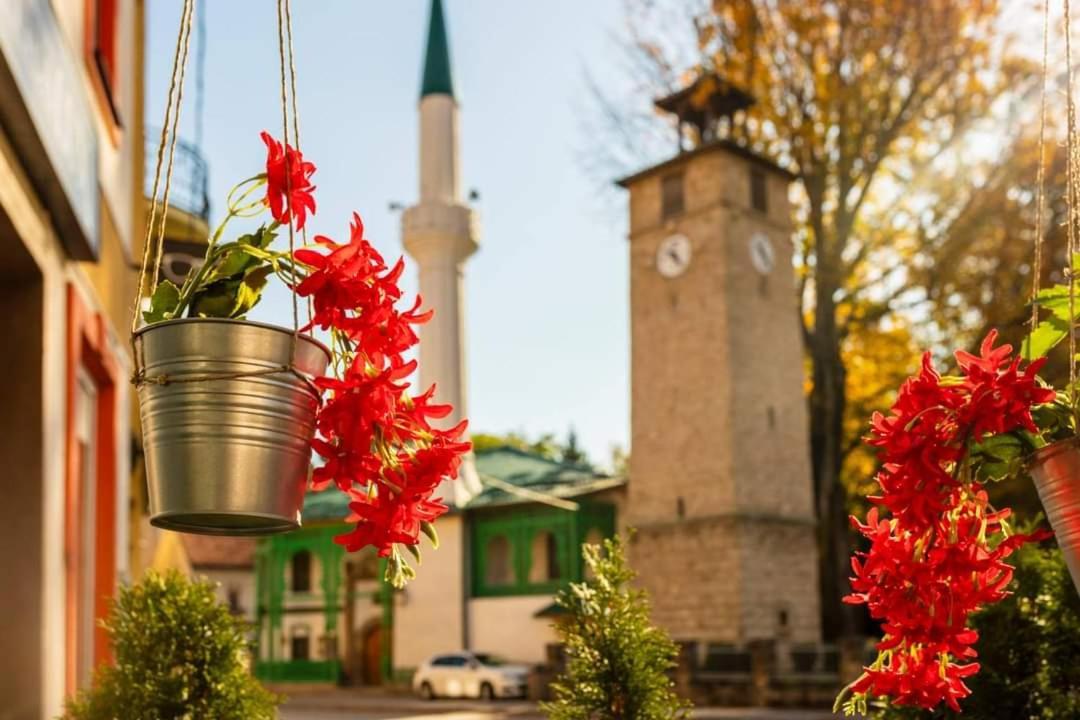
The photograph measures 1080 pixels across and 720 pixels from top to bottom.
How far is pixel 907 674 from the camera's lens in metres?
2.51

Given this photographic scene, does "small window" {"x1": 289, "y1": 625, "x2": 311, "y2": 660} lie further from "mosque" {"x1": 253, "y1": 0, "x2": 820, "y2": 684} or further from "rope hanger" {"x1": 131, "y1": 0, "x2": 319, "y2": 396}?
"rope hanger" {"x1": 131, "y1": 0, "x2": 319, "y2": 396}

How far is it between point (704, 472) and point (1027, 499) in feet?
22.2

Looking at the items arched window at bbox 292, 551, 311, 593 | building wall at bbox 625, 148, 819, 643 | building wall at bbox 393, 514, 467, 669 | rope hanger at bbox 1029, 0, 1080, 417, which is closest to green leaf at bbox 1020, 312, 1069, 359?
rope hanger at bbox 1029, 0, 1080, 417

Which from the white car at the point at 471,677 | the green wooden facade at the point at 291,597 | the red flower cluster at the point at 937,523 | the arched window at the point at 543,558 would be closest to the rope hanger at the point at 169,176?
Answer: the red flower cluster at the point at 937,523

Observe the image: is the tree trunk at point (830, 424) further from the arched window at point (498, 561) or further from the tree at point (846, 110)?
the arched window at point (498, 561)

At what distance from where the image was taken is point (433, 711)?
24.3m

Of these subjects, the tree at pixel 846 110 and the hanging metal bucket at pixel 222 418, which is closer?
the hanging metal bucket at pixel 222 418

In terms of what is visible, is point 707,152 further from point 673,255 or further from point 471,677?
point 471,677

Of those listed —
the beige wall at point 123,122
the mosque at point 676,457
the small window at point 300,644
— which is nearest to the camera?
the beige wall at point 123,122

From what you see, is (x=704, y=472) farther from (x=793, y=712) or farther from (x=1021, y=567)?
(x=1021, y=567)

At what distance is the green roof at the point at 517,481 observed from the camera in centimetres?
3219

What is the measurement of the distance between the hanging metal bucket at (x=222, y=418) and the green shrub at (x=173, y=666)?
2.11 meters

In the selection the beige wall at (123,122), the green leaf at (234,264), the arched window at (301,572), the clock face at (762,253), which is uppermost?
the clock face at (762,253)

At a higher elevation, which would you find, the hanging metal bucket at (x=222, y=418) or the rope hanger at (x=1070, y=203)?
the rope hanger at (x=1070, y=203)
